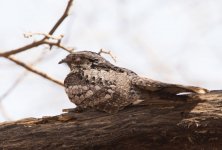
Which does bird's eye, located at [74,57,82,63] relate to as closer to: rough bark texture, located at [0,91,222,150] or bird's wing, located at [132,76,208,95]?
rough bark texture, located at [0,91,222,150]

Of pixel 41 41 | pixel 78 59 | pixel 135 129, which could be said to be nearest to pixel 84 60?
pixel 78 59

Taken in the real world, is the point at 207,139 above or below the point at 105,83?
below

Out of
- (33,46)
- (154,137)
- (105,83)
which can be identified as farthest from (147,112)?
(33,46)

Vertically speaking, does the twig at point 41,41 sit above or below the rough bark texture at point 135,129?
above

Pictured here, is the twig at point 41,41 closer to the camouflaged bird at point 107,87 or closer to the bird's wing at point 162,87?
the camouflaged bird at point 107,87

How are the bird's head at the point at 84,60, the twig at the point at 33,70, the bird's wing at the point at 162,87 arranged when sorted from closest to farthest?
the bird's wing at the point at 162,87 < the bird's head at the point at 84,60 < the twig at the point at 33,70

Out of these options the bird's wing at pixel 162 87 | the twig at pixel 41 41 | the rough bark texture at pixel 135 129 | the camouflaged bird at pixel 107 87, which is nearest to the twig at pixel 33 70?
the twig at pixel 41 41

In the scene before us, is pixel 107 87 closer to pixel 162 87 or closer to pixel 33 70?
pixel 162 87

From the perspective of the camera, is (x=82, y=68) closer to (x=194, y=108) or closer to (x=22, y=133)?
(x=22, y=133)

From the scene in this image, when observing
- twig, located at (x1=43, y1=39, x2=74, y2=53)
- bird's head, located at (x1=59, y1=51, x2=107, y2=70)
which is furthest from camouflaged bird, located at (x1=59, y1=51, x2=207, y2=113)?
twig, located at (x1=43, y1=39, x2=74, y2=53)

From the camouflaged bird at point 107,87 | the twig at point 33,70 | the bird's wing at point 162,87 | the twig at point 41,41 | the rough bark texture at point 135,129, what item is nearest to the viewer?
the bird's wing at point 162,87
